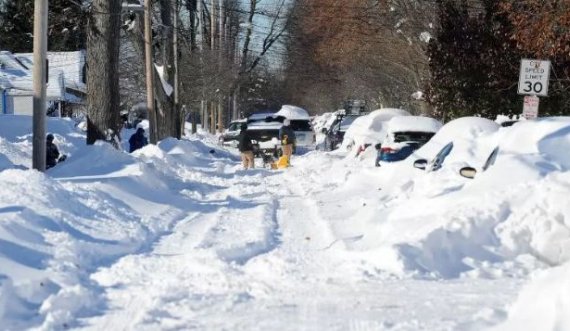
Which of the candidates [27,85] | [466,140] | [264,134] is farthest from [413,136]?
[27,85]

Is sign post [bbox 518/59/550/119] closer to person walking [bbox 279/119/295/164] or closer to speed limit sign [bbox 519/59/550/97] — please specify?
speed limit sign [bbox 519/59/550/97]

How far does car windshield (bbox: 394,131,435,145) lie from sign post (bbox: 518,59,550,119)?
5017mm

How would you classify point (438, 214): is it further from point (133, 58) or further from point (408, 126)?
point (133, 58)

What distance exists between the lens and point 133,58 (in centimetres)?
5688

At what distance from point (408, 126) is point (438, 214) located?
11219 mm

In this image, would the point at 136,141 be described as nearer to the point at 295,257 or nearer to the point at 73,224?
the point at 73,224

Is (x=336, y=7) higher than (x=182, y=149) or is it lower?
higher

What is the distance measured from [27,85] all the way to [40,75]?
41222 millimetres

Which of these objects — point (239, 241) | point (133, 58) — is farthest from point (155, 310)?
point (133, 58)

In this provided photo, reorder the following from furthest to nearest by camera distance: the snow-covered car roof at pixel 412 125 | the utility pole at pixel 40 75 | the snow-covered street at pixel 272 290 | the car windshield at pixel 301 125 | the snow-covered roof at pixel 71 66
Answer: the snow-covered roof at pixel 71 66
the car windshield at pixel 301 125
the snow-covered car roof at pixel 412 125
the utility pole at pixel 40 75
the snow-covered street at pixel 272 290

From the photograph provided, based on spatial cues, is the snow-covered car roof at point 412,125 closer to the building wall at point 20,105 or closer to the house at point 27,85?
the house at point 27,85

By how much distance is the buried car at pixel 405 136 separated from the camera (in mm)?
19783

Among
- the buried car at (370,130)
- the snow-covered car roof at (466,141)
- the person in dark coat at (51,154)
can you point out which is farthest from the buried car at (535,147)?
the buried car at (370,130)

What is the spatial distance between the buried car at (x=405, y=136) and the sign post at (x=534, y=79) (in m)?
4.66
